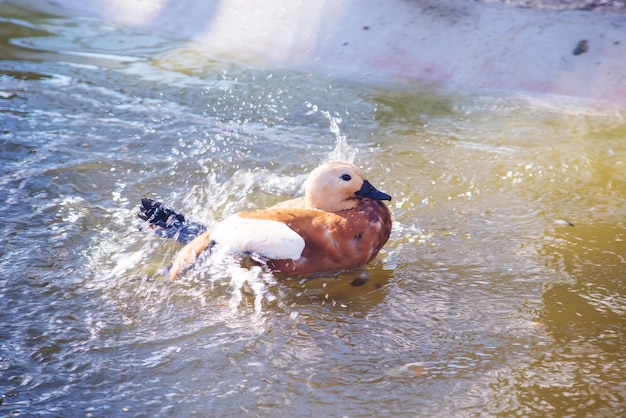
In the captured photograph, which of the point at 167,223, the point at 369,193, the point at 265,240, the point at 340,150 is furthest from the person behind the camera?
the point at 340,150

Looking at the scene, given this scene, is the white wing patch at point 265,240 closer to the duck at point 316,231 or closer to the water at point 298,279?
the duck at point 316,231

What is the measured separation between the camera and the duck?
3.43m

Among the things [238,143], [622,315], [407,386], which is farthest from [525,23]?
[407,386]

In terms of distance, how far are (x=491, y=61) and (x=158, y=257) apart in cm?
370

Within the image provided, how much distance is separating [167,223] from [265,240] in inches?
27.9

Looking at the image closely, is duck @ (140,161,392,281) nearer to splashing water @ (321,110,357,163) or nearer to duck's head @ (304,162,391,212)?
duck's head @ (304,162,391,212)

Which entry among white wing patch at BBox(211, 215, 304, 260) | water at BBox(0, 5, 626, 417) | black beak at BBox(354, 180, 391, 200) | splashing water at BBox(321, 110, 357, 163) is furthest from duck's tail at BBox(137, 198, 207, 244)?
splashing water at BBox(321, 110, 357, 163)

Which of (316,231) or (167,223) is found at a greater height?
(316,231)

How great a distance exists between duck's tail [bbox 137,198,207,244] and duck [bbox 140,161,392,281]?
0.11 m

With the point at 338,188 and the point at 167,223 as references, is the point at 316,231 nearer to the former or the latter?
the point at 338,188

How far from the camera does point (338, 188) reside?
3.67 metres

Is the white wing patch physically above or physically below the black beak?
below

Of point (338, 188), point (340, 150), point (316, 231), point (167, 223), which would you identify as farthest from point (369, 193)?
point (340, 150)

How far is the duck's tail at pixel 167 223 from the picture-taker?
12.8ft
